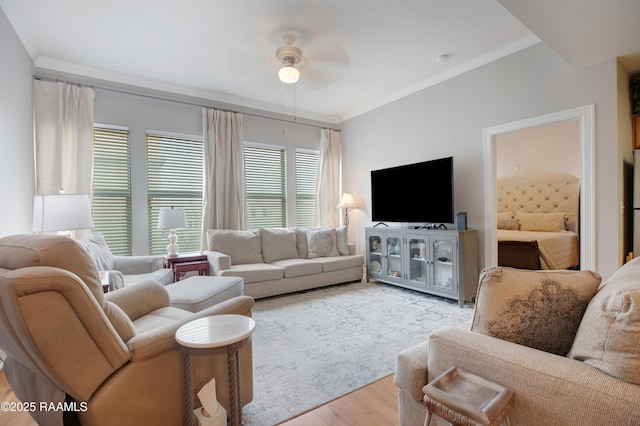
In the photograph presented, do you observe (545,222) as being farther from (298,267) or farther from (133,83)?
(133,83)

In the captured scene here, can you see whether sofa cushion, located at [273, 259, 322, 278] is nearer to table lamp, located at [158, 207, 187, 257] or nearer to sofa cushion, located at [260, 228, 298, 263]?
sofa cushion, located at [260, 228, 298, 263]

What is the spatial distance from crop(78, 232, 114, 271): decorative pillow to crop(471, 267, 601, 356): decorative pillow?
10.8 ft

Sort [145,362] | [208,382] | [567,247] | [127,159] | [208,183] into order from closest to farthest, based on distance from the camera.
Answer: [145,362] < [208,382] < [127,159] < [208,183] < [567,247]

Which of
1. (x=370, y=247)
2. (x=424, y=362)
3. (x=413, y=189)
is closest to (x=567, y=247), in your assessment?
(x=413, y=189)

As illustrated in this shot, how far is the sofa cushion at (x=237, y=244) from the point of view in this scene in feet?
13.4

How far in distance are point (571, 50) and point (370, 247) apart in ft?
10.5

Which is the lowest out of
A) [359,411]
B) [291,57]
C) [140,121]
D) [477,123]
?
[359,411]

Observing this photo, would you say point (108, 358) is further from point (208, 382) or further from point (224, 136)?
point (224, 136)

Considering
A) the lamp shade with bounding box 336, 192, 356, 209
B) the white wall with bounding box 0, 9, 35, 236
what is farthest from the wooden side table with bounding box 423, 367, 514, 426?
the lamp shade with bounding box 336, 192, 356, 209

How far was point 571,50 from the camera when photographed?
2.53 metres

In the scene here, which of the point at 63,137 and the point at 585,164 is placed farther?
the point at 63,137

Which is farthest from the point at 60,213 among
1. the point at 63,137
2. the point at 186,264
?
the point at 63,137

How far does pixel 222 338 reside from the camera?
128 cm

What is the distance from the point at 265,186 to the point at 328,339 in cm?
300
